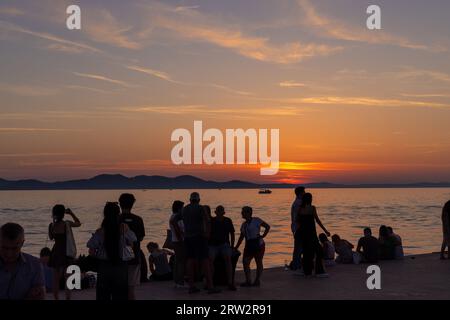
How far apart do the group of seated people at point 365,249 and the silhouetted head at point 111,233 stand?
8.40 m

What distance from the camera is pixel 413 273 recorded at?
14172 mm

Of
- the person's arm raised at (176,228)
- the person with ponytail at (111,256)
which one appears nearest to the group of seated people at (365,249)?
the person's arm raised at (176,228)

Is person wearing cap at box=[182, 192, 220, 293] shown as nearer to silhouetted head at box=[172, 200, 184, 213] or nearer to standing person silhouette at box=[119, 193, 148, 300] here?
silhouetted head at box=[172, 200, 184, 213]

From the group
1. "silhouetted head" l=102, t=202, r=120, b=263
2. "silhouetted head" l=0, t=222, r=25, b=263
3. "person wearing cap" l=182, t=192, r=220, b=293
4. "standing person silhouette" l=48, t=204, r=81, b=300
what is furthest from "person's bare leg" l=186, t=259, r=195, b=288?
"silhouetted head" l=0, t=222, r=25, b=263

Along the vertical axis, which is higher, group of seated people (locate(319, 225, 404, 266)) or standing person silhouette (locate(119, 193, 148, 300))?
standing person silhouette (locate(119, 193, 148, 300))

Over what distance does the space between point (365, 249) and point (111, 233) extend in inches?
379

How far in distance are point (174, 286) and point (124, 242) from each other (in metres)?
4.59

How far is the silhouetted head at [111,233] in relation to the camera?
8211mm

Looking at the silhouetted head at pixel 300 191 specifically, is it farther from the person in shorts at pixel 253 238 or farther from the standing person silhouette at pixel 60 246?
the standing person silhouette at pixel 60 246

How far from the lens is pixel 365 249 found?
1623cm

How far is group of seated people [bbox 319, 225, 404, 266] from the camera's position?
15.7m

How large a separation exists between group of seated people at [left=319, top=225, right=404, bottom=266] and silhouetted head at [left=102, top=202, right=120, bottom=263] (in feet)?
27.6
